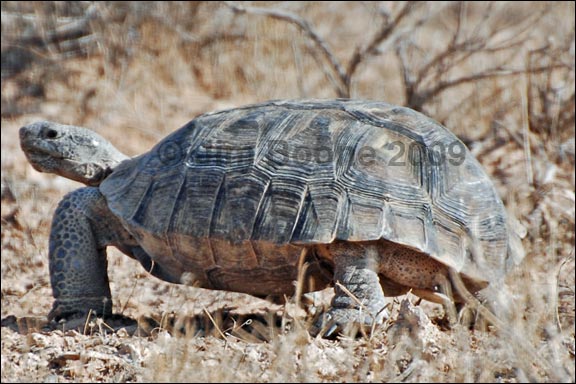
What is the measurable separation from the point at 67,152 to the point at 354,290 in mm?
2300

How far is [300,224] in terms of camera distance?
4641mm

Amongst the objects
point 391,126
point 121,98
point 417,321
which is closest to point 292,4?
point 121,98

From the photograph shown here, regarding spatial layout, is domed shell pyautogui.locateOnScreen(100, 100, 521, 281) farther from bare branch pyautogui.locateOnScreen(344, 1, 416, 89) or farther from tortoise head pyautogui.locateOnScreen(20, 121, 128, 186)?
bare branch pyautogui.locateOnScreen(344, 1, 416, 89)

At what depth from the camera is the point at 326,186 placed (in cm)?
469

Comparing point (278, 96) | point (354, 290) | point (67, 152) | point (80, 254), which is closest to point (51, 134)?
point (67, 152)

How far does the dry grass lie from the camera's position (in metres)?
3.93

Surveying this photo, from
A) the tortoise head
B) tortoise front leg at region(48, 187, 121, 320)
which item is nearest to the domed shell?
tortoise front leg at region(48, 187, 121, 320)

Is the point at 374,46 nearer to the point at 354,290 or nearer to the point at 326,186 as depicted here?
the point at 326,186

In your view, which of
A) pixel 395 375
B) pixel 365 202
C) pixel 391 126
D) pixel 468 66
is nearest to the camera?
pixel 395 375

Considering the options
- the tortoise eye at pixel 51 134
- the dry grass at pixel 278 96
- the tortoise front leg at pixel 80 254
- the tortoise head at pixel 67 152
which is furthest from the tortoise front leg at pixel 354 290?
the tortoise eye at pixel 51 134

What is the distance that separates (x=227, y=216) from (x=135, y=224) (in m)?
0.65

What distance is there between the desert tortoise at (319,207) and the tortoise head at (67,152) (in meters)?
0.53

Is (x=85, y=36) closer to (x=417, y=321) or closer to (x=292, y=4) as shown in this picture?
(x=292, y=4)

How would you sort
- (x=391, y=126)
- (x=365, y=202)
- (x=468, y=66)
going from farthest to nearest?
(x=468, y=66) < (x=391, y=126) < (x=365, y=202)
